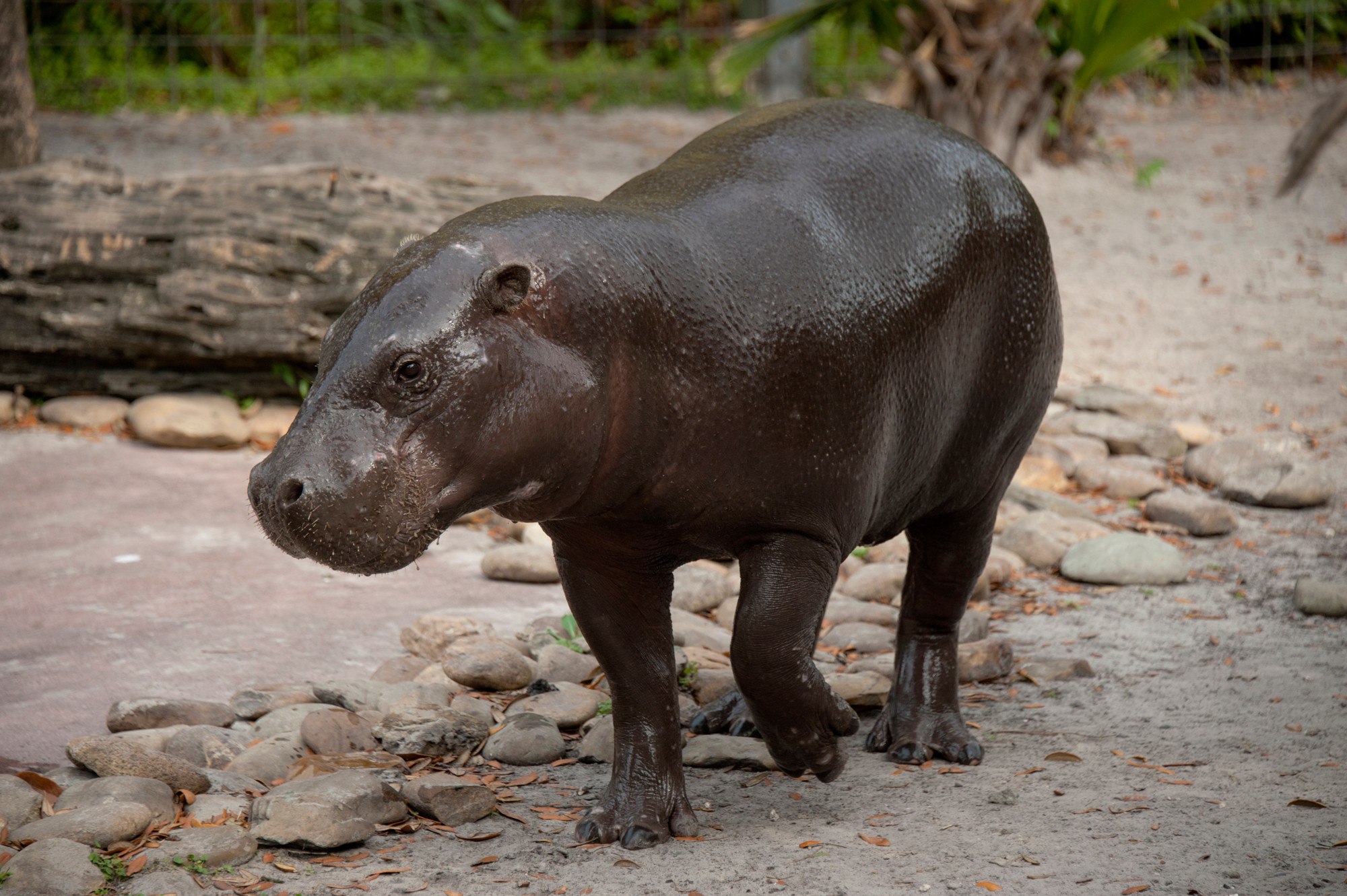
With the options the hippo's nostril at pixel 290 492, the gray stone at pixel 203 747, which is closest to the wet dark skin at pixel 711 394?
the hippo's nostril at pixel 290 492

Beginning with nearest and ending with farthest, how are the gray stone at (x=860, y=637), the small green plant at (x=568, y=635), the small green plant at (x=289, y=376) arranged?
the small green plant at (x=568, y=635) → the gray stone at (x=860, y=637) → the small green plant at (x=289, y=376)

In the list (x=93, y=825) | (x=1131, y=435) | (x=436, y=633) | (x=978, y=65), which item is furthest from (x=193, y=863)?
(x=978, y=65)

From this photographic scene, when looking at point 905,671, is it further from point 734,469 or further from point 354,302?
point 354,302

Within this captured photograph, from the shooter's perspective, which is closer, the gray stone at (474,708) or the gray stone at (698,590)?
the gray stone at (474,708)

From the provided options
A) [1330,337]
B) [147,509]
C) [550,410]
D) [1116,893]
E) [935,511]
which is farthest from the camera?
[1330,337]

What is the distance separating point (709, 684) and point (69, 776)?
1.95 metres

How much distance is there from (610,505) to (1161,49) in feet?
30.7

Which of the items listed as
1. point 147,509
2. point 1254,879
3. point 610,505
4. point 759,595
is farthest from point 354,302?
point 147,509

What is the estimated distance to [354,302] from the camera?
2.92 meters

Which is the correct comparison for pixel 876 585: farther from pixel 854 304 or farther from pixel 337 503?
pixel 337 503

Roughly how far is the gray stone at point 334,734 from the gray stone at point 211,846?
596mm

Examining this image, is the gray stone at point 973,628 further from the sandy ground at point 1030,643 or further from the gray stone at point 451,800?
the gray stone at point 451,800

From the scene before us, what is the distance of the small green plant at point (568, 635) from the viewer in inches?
194

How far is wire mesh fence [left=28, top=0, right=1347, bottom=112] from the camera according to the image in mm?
13312
